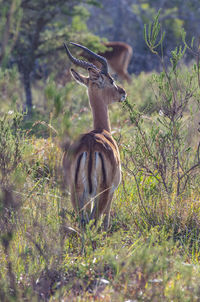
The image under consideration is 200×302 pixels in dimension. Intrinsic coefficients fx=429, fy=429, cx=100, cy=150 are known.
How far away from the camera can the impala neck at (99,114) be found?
439 cm

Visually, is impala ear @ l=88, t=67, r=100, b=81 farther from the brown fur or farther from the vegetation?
the brown fur

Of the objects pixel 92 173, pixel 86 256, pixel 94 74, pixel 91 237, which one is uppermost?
pixel 94 74

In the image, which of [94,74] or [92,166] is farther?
[94,74]

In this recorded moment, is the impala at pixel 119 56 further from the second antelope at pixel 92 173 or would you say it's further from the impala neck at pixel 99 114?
the second antelope at pixel 92 173

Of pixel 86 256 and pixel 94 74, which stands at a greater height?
pixel 94 74

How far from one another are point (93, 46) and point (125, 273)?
7129 millimetres

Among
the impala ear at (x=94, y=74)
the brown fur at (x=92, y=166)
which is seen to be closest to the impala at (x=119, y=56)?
Answer: the impala ear at (x=94, y=74)

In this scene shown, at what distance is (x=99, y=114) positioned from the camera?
4480mm

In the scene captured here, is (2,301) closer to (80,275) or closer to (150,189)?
(80,275)

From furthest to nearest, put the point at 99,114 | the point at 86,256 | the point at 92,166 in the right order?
the point at 99,114 → the point at 92,166 → the point at 86,256

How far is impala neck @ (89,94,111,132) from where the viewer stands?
14.4ft

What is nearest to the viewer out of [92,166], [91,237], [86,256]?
[91,237]

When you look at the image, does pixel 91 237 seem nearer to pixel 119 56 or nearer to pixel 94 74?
pixel 94 74

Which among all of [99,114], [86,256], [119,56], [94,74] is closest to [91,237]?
[86,256]
